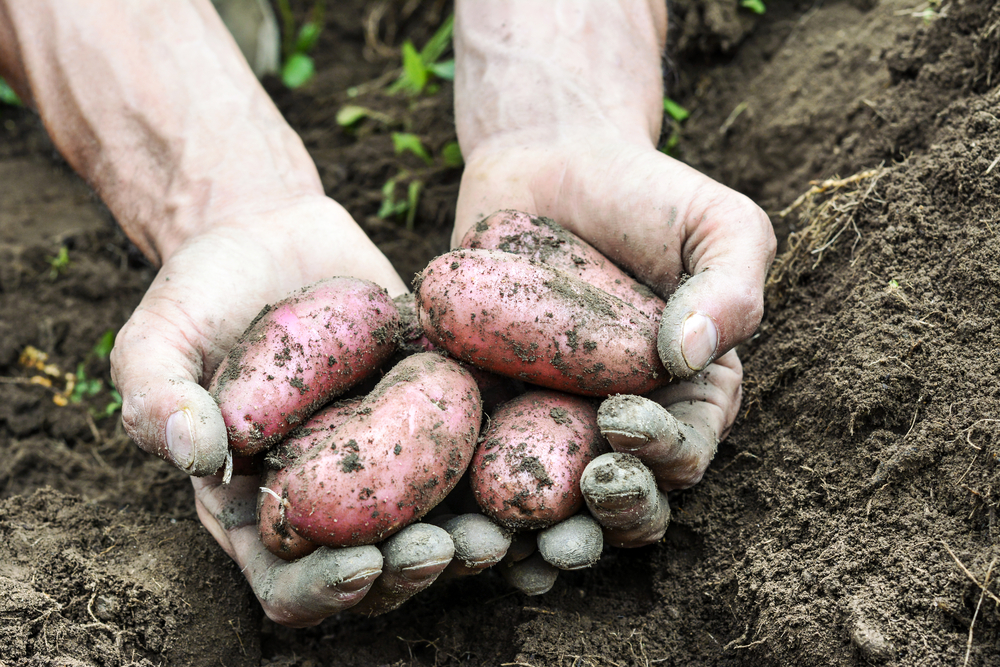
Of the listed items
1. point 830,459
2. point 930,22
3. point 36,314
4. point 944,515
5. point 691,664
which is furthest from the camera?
point 36,314

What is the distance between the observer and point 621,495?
164cm

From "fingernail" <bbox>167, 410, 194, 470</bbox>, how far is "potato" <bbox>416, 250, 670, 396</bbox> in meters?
0.63

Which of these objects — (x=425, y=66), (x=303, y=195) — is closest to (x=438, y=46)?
(x=425, y=66)

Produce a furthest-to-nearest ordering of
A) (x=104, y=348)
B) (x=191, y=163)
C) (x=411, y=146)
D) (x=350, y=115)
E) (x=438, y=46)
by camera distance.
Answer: (x=438, y=46) < (x=350, y=115) < (x=411, y=146) < (x=104, y=348) < (x=191, y=163)

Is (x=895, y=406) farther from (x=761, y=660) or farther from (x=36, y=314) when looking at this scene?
(x=36, y=314)

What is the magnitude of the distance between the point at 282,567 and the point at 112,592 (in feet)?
1.57

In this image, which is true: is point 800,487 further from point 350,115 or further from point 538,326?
point 350,115

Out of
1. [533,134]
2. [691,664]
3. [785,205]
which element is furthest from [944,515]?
[533,134]

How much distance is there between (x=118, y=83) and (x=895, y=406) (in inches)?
108

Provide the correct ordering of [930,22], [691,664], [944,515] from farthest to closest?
[930,22] → [691,664] → [944,515]

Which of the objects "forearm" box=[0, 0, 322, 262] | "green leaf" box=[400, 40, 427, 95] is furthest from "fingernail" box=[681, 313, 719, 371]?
"green leaf" box=[400, 40, 427, 95]

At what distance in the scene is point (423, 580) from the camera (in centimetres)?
166

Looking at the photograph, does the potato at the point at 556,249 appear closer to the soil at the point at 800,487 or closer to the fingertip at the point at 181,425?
the soil at the point at 800,487

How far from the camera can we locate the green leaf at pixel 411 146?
352cm
